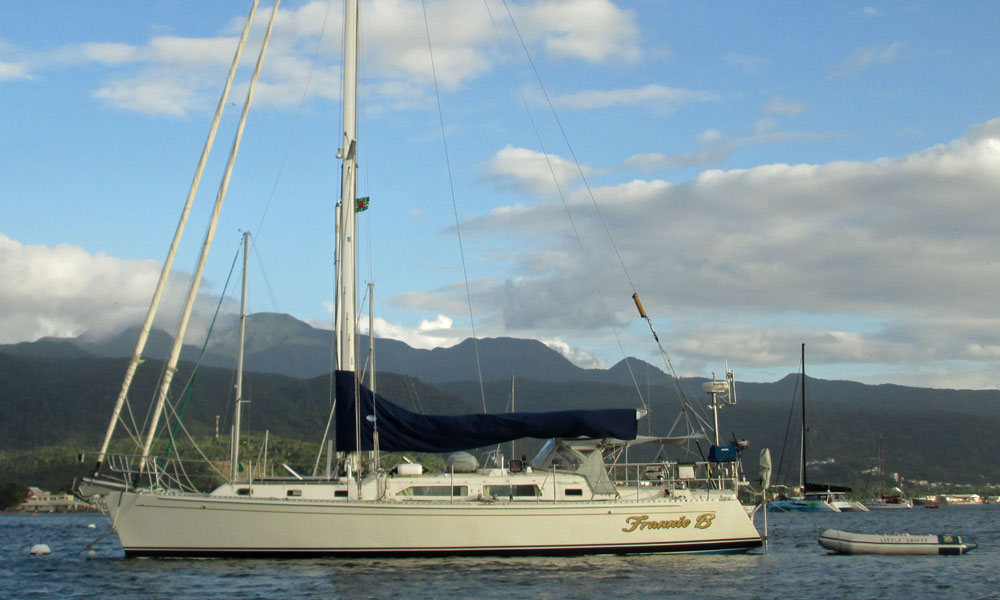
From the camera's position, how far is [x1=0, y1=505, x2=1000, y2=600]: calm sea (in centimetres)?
2369

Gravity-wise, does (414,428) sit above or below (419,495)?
above

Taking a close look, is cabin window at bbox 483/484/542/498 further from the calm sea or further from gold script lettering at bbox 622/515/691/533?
gold script lettering at bbox 622/515/691/533

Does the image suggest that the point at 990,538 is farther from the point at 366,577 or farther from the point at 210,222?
the point at 210,222

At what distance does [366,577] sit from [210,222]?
504 inches

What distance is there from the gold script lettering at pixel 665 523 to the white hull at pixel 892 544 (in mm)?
9283

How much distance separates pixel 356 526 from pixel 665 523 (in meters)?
9.64

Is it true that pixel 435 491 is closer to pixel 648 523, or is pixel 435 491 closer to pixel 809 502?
pixel 648 523

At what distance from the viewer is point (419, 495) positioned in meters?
28.7

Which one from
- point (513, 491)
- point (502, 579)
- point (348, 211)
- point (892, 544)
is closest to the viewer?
point (502, 579)

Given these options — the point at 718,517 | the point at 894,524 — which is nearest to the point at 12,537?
the point at 718,517

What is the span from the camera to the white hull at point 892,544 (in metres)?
36.3

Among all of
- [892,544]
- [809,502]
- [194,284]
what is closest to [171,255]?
[194,284]

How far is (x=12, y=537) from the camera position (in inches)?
2240

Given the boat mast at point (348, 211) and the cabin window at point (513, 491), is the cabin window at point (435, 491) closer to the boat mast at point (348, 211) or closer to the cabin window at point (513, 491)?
the cabin window at point (513, 491)
